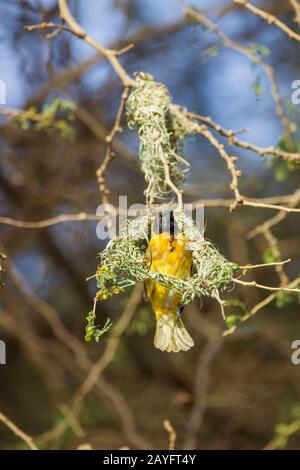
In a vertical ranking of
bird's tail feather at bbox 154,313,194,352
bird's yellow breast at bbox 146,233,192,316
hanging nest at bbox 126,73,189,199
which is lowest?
bird's tail feather at bbox 154,313,194,352

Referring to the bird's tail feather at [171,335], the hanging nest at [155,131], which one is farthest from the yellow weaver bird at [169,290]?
the hanging nest at [155,131]

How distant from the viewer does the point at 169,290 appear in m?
2.17

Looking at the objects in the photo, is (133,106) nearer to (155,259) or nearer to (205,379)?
(155,259)

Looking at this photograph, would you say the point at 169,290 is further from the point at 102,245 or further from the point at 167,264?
the point at 102,245

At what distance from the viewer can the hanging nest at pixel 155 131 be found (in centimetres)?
245

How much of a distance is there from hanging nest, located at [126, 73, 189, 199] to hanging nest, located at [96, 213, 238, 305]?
0.35 m

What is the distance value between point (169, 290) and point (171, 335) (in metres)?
0.15

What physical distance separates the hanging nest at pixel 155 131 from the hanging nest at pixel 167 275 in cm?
35

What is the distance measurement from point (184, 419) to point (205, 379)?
0.50 metres

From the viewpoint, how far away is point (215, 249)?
6.59 feet

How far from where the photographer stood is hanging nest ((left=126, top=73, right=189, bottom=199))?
8.02ft

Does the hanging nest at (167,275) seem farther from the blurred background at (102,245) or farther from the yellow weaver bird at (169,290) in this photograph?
the blurred background at (102,245)

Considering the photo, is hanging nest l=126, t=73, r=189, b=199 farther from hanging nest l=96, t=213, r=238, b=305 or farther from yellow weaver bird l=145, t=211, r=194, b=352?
hanging nest l=96, t=213, r=238, b=305

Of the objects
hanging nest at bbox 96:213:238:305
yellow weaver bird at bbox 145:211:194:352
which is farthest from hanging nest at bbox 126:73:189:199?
hanging nest at bbox 96:213:238:305
